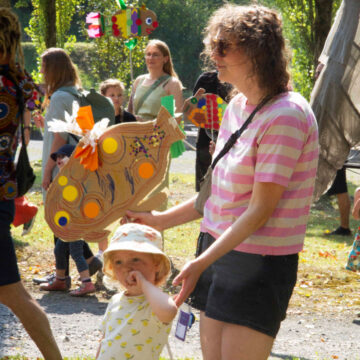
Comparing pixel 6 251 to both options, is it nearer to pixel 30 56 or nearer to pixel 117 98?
pixel 117 98

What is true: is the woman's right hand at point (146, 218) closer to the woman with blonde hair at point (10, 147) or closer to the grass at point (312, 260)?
the woman with blonde hair at point (10, 147)

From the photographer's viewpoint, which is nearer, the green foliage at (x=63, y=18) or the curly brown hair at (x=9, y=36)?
the curly brown hair at (x=9, y=36)

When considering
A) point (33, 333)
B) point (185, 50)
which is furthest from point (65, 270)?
point (185, 50)

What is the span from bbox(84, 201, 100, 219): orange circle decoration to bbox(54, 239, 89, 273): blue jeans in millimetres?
2871

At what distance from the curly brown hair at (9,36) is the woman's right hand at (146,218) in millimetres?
986

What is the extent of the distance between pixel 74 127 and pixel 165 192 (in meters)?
0.50

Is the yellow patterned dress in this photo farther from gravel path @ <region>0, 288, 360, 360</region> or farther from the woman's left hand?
gravel path @ <region>0, 288, 360, 360</region>

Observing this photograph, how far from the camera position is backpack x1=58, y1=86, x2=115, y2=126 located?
214 inches

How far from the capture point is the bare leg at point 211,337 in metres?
2.56

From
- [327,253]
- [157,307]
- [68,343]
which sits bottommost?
[327,253]

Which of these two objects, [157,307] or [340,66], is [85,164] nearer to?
[157,307]

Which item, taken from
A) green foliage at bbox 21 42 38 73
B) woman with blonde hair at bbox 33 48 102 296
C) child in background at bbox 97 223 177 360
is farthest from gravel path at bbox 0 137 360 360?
green foliage at bbox 21 42 38 73

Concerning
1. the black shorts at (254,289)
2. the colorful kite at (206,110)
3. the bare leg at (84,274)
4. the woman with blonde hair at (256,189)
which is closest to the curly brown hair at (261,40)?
the woman with blonde hair at (256,189)

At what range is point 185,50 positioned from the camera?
3738cm
